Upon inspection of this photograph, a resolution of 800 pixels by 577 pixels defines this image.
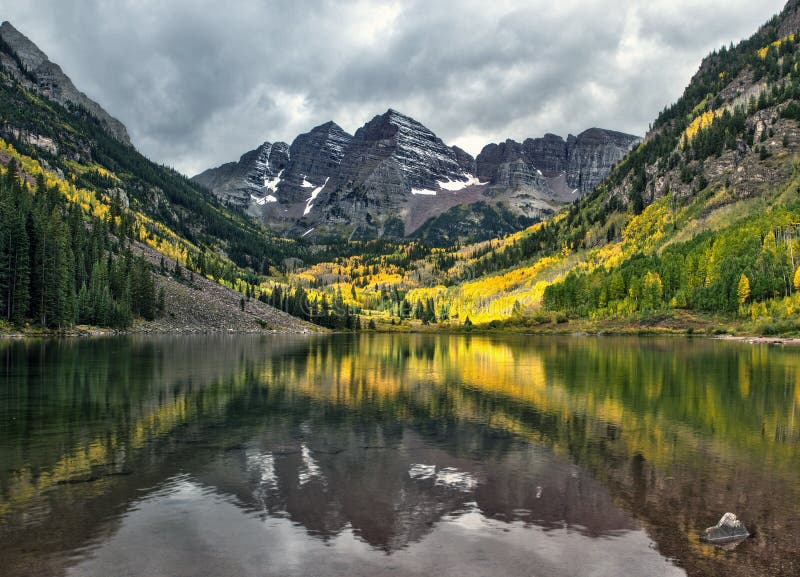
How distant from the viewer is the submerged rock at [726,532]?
15392 mm

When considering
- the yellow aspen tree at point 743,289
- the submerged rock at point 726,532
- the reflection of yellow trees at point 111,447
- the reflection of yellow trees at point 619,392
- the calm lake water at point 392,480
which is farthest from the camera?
the yellow aspen tree at point 743,289

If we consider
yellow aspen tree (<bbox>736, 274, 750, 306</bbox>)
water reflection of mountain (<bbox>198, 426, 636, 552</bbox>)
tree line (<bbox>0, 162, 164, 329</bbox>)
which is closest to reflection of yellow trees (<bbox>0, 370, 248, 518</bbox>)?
water reflection of mountain (<bbox>198, 426, 636, 552</bbox>)

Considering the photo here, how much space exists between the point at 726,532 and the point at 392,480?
1175cm

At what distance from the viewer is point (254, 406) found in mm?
38812

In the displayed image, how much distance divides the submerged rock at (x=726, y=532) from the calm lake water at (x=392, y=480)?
389mm

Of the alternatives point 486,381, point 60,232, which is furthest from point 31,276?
point 486,381

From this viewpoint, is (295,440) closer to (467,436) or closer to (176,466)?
(176,466)

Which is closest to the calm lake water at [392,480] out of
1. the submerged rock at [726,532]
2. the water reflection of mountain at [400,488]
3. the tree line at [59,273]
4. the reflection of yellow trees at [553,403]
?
the water reflection of mountain at [400,488]

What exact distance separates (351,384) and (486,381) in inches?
551

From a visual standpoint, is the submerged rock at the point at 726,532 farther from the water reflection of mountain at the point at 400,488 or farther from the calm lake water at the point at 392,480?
the water reflection of mountain at the point at 400,488

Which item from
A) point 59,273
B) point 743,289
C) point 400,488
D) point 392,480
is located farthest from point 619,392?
point 59,273

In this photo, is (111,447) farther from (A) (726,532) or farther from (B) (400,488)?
(A) (726,532)

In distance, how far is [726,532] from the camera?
51.0 feet

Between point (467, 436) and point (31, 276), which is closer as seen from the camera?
point (467, 436)
